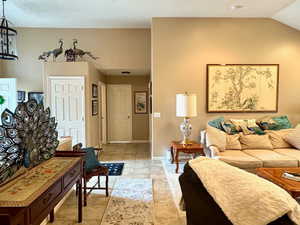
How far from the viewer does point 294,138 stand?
4094mm

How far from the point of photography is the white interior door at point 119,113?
755 cm

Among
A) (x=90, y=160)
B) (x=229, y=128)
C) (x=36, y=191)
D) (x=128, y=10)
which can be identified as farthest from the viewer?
(x=128, y=10)

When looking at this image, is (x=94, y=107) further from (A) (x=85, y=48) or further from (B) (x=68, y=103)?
(A) (x=85, y=48)

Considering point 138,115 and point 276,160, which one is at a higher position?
point 138,115

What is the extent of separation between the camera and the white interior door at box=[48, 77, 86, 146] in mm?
5254

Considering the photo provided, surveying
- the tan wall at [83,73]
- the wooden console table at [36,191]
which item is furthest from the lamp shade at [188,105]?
the wooden console table at [36,191]

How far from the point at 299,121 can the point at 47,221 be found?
544cm

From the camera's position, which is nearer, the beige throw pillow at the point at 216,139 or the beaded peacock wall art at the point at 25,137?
the beaded peacock wall art at the point at 25,137

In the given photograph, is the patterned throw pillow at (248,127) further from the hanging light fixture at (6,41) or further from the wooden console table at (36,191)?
the hanging light fixture at (6,41)

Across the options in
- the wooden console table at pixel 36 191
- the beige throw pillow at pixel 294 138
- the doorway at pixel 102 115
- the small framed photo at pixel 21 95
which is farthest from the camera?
the doorway at pixel 102 115

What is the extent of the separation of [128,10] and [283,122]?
402cm

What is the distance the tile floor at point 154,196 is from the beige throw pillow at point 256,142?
1.45 meters

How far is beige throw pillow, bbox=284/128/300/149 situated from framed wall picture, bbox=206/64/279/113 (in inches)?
40.7

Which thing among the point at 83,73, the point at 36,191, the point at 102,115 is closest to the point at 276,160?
the point at 36,191
